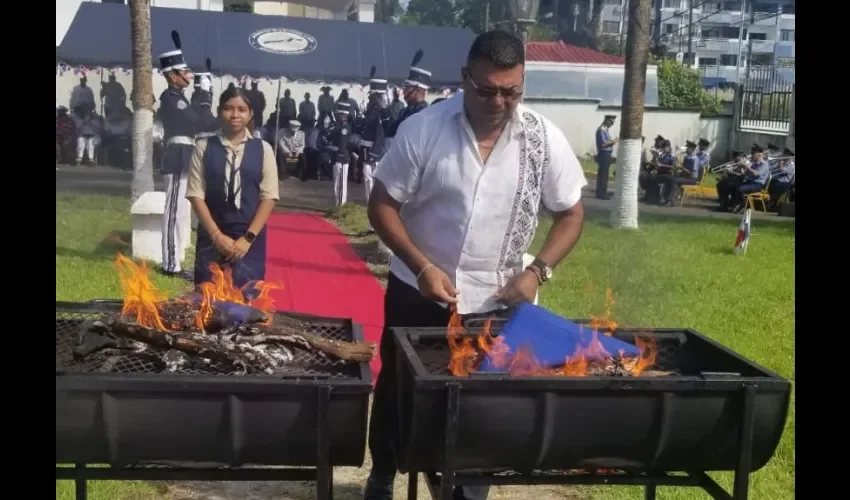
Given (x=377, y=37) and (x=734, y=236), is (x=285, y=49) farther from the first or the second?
(x=734, y=236)

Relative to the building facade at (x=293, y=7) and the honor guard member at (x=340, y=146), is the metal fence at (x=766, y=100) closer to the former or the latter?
the building facade at (x=293, y=7)

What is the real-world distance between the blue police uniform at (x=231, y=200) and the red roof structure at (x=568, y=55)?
21.2 m

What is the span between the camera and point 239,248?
4652 millimetres

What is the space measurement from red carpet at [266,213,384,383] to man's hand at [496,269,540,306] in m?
2.39

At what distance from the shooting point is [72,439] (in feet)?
7.48

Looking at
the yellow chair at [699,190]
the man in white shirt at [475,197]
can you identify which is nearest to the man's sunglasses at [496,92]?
the man in white shirt at [475,197]

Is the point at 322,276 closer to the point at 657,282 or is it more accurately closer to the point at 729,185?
the point at 657,282

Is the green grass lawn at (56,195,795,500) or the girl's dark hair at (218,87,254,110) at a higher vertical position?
the girl's dark hair at (218,87,254,110)

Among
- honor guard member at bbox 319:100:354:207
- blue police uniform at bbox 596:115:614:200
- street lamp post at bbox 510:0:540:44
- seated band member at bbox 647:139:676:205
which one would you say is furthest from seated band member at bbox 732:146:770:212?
street lamp post at bbox 510:0:540:44

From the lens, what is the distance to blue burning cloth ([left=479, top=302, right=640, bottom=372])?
2605 millimetres

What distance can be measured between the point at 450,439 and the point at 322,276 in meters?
6.50

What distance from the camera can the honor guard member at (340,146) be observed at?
45.7ft

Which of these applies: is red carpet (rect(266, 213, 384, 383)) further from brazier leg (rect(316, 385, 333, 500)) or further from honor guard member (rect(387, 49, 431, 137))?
brazier leg (rect(316, 385, 333, 500))
